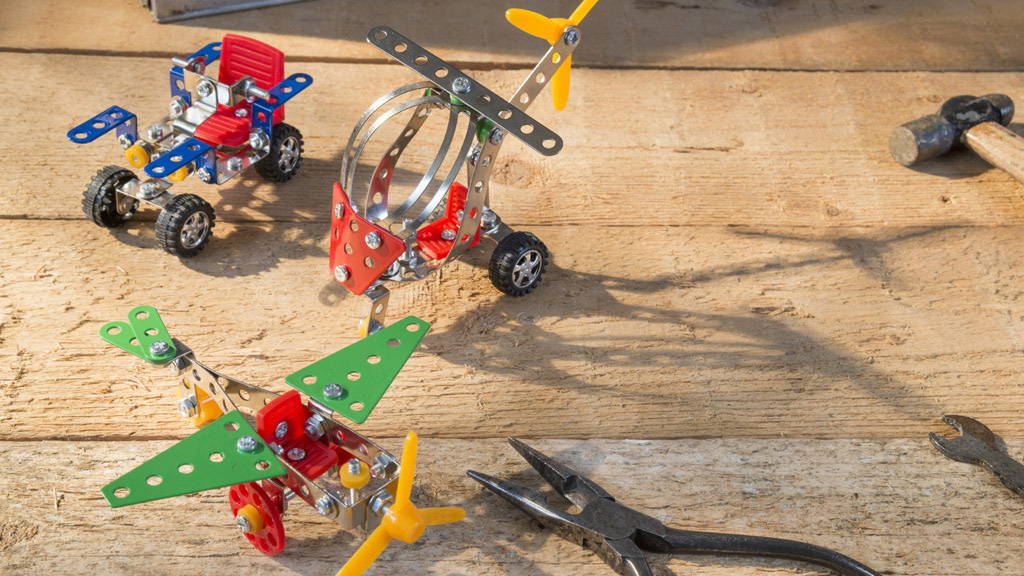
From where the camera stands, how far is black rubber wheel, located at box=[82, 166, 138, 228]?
1.99m

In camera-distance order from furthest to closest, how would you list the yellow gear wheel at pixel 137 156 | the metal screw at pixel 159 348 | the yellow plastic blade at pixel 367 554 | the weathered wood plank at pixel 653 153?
the weathered wood plank at pixel 653 153
the yellow gear wheel at pixel 137 156
the metal screw at pixel 159 348
the yellow plastic blade at pixel 367 554

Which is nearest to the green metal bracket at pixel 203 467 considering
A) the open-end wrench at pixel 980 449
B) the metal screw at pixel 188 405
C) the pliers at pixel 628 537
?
the metal screw at pixel 188 405

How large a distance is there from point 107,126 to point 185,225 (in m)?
0.28

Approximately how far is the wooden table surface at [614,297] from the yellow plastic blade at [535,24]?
0.44 m

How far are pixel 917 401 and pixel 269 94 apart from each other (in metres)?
1.30

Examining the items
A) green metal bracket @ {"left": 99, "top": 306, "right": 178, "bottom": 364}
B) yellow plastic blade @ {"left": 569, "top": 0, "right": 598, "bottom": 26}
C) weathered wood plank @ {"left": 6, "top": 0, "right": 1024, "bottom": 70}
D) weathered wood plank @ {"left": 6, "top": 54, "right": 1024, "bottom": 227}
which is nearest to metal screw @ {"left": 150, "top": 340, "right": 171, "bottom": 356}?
green metal bracket @ {"left": 99, "top": 306, "right": 178, "bottom": 364}

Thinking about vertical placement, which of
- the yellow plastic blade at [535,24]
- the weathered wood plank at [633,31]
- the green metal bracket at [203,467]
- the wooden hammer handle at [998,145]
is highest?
the yellow plastic blade at [535,24]

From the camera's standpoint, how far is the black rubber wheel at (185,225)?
6.38 feet

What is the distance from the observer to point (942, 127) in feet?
7.45

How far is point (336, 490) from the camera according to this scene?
1540 millimetres

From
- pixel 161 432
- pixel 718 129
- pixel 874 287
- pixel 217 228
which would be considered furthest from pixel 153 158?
pixel 874 287

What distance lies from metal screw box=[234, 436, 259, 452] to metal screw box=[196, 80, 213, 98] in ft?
3.03

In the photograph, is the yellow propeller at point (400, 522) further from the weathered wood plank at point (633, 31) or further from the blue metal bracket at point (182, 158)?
the weathered wood plank at point (633, 31)

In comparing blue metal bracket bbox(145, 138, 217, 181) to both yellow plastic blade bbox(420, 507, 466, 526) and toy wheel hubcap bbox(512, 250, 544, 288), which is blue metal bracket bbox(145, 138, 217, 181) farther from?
yellow plastic blade bbox(420, 507, 466, 526)
